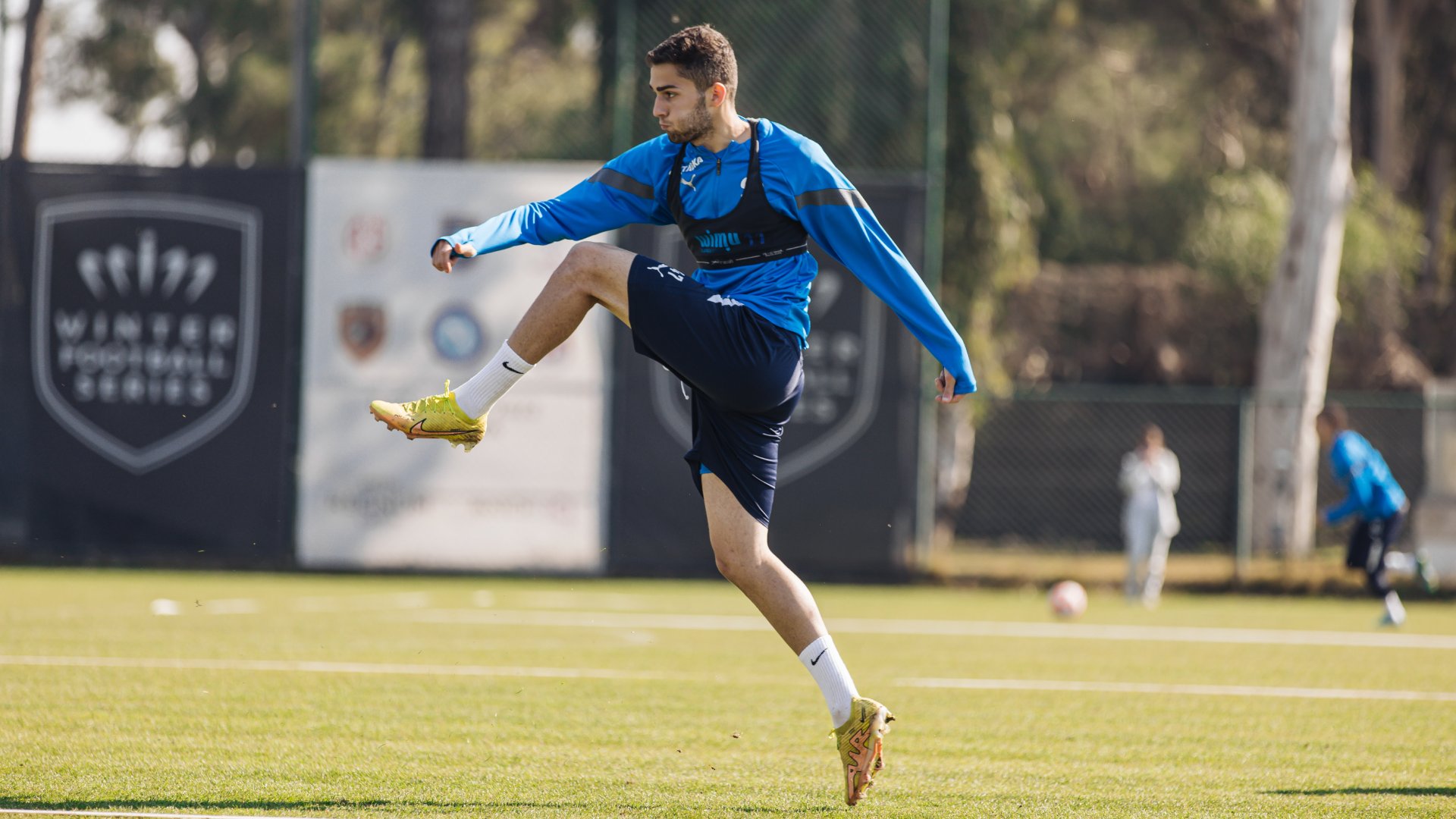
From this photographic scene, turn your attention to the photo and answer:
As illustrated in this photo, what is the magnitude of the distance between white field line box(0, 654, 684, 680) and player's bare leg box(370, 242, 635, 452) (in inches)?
142

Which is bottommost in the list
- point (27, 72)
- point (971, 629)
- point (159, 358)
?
point (971, 629)

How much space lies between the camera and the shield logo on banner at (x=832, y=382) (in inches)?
685

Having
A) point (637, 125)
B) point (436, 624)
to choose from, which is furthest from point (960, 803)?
point (637, 125)

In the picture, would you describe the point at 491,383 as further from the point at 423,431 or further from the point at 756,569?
the point at 756,569

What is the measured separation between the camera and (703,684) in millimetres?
8836

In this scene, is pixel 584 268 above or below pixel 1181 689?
above

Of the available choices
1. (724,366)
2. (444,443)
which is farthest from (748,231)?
(444,443)

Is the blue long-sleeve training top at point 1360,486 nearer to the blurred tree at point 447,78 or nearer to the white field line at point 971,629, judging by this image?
the white field line at point 971,629

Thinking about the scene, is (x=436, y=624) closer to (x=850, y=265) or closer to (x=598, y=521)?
(x=598, y=521)

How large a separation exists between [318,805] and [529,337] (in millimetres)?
1611

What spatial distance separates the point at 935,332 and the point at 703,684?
389 cm

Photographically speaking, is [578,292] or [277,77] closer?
[578,292]

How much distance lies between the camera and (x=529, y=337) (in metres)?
5.34

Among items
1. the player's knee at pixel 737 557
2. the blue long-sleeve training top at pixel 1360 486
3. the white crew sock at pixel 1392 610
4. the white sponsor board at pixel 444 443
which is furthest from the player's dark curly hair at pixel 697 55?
the white sponsor board at pixel 444 443
